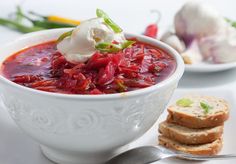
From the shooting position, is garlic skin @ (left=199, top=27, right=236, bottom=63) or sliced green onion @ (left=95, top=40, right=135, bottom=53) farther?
garlic skin @ (left=199, top=27, right=236, bottom=63)

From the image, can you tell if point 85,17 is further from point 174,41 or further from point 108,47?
point 108,47

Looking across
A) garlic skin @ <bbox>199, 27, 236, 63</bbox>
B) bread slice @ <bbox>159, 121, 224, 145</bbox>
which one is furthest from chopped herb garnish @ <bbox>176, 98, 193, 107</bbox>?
garlic skin @ <bbox>199, 27, 236, 63</bbox>

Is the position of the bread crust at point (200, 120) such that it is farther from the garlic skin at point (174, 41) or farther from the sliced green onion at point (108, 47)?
the garlic skin at point (174, 41)

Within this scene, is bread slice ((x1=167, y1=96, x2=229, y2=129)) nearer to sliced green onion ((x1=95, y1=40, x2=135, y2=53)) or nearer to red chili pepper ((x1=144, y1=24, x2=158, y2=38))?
sliced green onion ((x1=95, y1=40, x2=135, y2=53))

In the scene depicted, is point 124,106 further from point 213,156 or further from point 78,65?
point 213,156

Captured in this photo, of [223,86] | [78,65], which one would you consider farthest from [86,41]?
[223,86]

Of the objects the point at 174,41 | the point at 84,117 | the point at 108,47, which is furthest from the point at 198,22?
the point at 84,117
